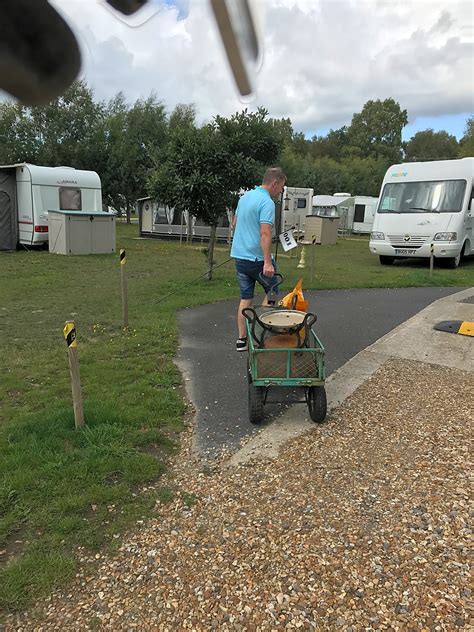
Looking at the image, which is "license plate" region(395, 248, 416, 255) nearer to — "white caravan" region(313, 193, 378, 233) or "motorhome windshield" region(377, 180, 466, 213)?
"motorhome windshield" region(377, 180, 466, 213)

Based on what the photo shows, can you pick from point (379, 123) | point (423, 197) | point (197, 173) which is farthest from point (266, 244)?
point (423, 197)

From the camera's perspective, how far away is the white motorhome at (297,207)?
28.6m

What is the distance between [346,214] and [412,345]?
102 ft

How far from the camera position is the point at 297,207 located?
2936 cm

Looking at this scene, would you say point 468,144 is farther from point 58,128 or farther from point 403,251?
point 58,128

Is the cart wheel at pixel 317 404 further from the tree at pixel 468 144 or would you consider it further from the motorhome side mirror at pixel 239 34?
the tree at pixel 468 144

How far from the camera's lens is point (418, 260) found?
17688 mm

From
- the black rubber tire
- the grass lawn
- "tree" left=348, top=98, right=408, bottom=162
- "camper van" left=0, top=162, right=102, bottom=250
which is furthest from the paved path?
"camper van" left=0, top=162, right=102, bottom=250

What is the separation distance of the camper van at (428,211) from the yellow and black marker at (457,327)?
23.3 feet

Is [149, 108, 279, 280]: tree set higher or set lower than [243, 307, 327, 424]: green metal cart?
higher

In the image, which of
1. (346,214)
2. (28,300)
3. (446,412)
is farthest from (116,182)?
(446,412)

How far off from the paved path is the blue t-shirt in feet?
4.34

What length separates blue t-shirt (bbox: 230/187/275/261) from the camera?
5.14 metres

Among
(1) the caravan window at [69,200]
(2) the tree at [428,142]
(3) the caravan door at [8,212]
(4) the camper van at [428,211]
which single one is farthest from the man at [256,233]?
(3) the caravan door at [8,212]
